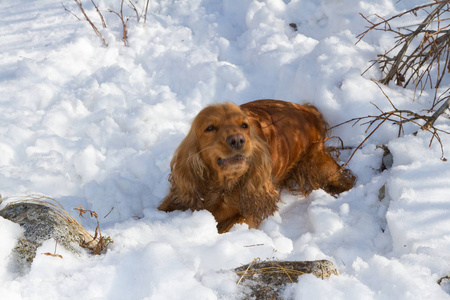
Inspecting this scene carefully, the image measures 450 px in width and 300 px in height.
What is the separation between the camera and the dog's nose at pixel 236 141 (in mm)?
2209

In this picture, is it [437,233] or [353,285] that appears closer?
[353,285]

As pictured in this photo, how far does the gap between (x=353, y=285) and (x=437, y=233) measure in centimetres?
76

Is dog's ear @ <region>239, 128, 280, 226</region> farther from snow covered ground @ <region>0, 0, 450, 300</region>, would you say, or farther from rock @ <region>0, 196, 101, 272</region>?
rock @ <region>0, 196, 101, 272</region>

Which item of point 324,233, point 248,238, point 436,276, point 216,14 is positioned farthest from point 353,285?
point 216,14

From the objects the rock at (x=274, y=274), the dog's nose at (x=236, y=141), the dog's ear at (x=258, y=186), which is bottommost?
the dog's ear at (x=258, y=186)

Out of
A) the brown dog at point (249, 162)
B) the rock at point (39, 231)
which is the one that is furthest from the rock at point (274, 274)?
the brown dog at point (249, 162)

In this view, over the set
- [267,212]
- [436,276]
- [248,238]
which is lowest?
[267,212]

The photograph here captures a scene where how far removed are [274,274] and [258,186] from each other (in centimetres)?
101

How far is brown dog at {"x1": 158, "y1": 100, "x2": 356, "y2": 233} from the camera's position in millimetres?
2373

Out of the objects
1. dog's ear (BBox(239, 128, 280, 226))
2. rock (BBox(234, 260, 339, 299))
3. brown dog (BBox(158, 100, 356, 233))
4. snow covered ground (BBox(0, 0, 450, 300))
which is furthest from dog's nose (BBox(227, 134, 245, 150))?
rock (BBox(234, 260, 339, 299))

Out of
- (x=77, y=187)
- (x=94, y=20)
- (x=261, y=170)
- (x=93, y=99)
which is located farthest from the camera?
(x=94, y=20)

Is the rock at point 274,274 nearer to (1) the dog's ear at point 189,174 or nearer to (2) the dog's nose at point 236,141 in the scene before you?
(2) the dog's nose at point 236,141

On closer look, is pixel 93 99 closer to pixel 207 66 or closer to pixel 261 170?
pixel 207 66

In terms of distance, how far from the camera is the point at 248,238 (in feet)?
7.08
